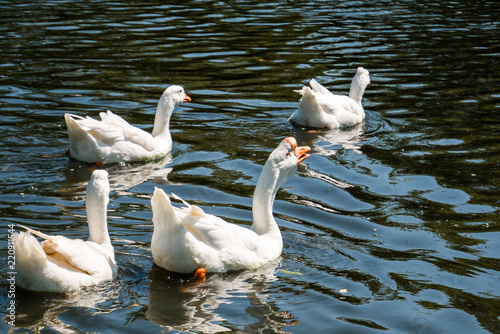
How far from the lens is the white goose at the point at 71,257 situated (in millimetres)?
6367

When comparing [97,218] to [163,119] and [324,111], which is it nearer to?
[163,119]

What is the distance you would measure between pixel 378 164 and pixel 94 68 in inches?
323

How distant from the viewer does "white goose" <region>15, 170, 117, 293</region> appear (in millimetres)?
6367

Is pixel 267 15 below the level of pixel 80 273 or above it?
above

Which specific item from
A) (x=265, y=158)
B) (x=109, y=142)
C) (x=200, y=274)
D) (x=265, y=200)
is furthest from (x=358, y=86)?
(x=200, y=274)

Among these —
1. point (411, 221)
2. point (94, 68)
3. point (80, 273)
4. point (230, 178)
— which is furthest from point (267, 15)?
point (80, 273)

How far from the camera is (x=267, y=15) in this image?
24.0m

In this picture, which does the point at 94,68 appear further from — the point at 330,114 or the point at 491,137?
the point at 491,137

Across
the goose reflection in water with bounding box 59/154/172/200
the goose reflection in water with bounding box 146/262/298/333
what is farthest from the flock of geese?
the goose reflection in water with bounding box 59/154/172/200

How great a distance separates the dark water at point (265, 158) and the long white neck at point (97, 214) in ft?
1.28

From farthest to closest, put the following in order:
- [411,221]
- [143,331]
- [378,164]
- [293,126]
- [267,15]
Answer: [267,15], [293,126], [378,164], [411,221], [143,331]

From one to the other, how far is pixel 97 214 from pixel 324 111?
7251mm

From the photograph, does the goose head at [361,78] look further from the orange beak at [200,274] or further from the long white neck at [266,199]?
the orange beak at [200,274]

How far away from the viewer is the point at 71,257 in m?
6.79
